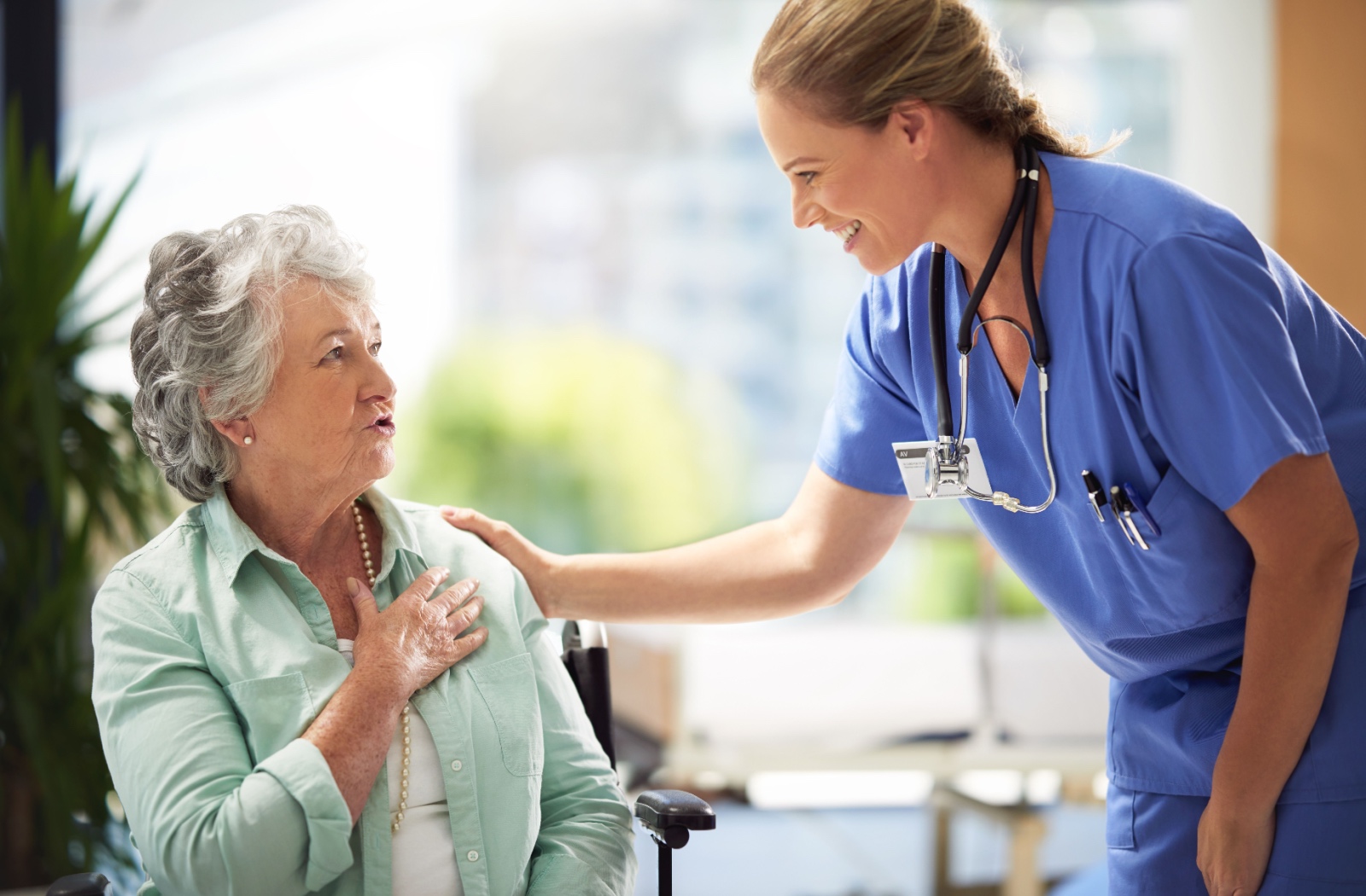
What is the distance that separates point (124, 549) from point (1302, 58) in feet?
12.8

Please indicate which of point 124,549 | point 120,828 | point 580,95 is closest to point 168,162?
point 580,95

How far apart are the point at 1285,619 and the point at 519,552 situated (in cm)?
96

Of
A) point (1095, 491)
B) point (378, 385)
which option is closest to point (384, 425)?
point (378, 385)

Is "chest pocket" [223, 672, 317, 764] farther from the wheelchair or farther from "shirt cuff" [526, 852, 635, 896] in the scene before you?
"shirt cuff" [526, 852, 635, 896]

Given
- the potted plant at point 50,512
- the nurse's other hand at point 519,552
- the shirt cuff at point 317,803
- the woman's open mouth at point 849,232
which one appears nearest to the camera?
the shirt cuff at point 317,803

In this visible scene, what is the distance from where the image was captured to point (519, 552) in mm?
1645

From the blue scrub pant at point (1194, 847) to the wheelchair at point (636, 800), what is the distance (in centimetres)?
48

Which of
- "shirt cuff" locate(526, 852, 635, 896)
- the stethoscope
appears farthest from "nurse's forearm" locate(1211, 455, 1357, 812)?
"shirt cuff" locate(526, 852, 635, 896)

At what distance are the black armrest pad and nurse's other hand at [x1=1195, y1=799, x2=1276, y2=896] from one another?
544 mm

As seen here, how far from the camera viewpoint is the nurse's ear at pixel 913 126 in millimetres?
1248

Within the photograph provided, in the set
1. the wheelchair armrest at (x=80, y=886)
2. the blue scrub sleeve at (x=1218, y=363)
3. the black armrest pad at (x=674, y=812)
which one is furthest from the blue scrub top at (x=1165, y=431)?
the wheelchair armrest at (x=80, y=886)

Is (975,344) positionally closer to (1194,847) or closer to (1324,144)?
(1194,847)

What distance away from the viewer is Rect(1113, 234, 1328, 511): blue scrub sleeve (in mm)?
1102

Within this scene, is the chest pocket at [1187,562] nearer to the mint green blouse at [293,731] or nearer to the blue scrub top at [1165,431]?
the blue scrub top at [1165,431]
